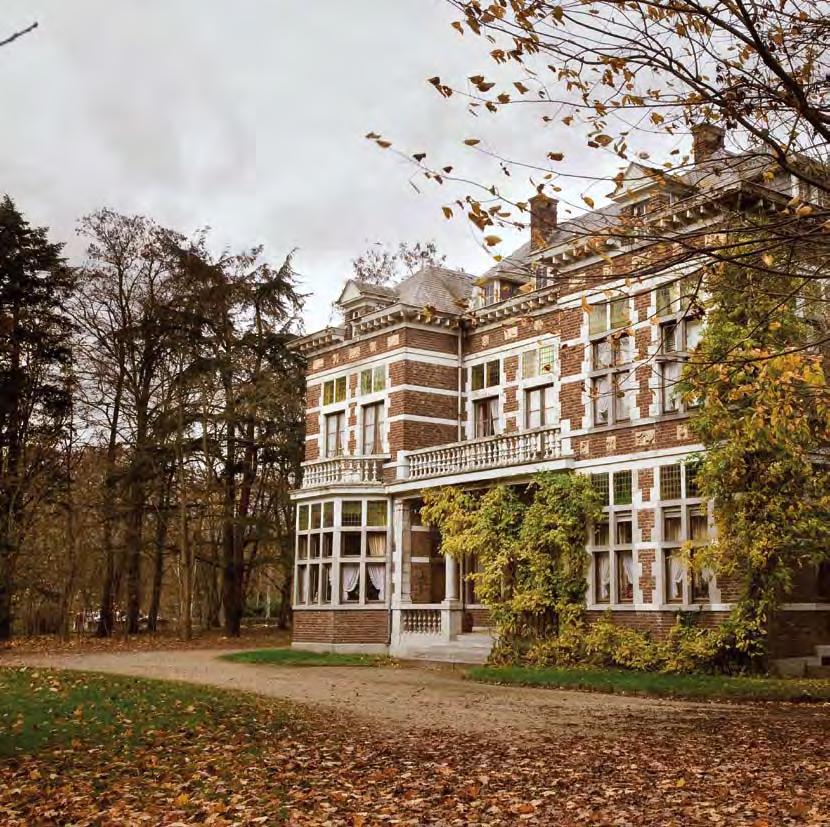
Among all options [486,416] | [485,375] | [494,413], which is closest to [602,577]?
[494,413]

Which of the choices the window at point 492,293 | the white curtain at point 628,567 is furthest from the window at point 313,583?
the white curtain at point 628,567

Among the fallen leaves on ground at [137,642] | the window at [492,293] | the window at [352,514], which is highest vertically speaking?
the window at [492,293]

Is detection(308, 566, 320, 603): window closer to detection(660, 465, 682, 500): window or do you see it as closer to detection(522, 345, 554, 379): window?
detection(522, 345, 554, 379): window

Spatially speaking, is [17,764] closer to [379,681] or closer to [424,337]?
[379,681]

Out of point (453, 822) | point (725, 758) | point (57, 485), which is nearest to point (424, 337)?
point (57, 485)

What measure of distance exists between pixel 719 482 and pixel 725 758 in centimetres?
897

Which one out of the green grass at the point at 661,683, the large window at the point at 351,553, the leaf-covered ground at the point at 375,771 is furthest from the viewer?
the large window at the point at 351,553

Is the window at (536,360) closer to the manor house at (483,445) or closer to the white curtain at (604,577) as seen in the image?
the manor house at (483,445)

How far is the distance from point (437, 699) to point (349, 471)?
12.8 metres

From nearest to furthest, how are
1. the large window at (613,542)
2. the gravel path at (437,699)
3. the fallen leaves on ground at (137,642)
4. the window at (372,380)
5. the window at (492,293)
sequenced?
the gravel path at (437,699) < the large window at (613,542) < the window at (492,293) < the window at (372,380) < the fallen leaves on ground at (137,642)

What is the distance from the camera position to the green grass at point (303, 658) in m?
24.8

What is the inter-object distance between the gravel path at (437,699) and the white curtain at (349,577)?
4.03 meters

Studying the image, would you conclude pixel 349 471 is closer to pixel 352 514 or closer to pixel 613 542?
pixel 352 514

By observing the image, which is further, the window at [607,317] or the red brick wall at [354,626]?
the red brick wall at [354,626]
